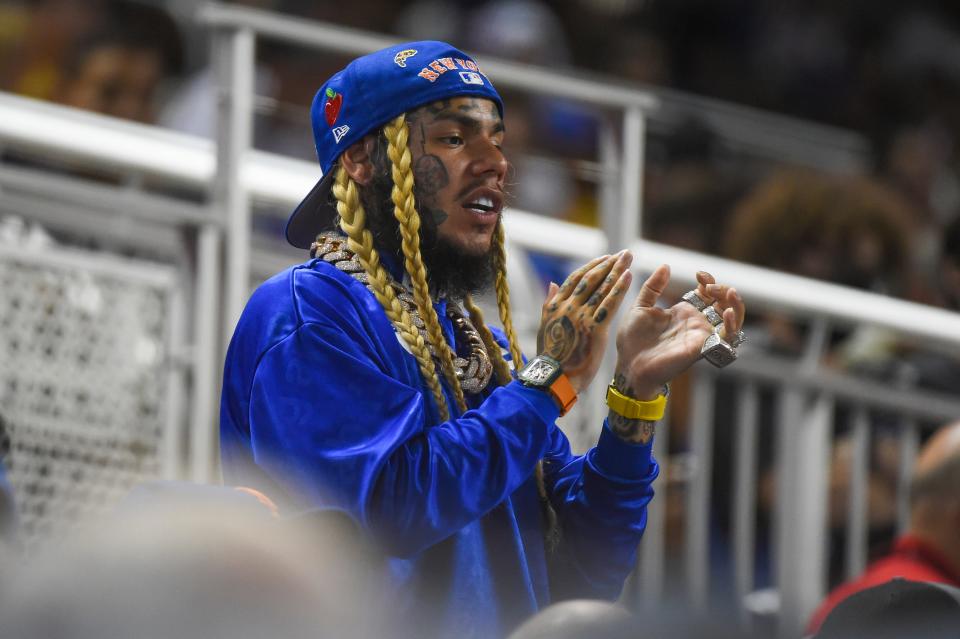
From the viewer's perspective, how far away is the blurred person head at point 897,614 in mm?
1881

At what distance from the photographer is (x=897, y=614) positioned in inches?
90.5

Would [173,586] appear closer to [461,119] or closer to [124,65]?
Result: [461,119]

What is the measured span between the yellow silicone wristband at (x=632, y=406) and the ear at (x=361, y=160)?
56cm

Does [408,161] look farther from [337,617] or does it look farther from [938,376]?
[938,376]

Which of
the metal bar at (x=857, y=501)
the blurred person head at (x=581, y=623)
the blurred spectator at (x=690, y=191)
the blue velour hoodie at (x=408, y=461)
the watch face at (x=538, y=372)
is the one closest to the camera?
the blurred person head at (x=581, y=623)

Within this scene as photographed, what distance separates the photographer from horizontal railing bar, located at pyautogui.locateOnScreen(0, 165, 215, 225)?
444cm

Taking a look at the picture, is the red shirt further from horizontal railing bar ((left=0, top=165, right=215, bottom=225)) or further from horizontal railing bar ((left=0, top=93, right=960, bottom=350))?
horizontal railing bar ((left=0, top=165, right=215, bottom=225))

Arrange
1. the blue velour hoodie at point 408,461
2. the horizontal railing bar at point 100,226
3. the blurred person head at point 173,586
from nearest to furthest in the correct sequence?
the blurred person head at point 173,586, the blue velour hoodie at point 408,461, the horizontal railing bar at point 100,226

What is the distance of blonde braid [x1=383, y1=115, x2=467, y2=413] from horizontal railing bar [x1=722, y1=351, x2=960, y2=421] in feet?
7.86

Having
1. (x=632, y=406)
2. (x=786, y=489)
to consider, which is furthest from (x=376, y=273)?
(x=786, y=489)

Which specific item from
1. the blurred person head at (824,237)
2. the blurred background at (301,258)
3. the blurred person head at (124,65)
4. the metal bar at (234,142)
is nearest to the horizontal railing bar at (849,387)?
the blurred background at (301,258)

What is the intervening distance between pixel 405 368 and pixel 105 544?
4.72 feet

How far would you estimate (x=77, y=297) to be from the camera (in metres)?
4.52

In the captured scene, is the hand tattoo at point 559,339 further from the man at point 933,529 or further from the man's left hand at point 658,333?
the man at point 933,529
